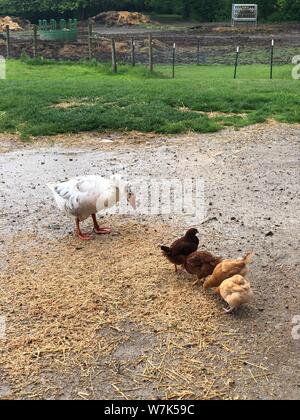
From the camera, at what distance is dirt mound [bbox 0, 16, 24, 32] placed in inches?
1676

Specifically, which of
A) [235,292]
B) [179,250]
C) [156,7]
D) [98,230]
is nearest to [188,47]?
[156,7]

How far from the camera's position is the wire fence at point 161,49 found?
1090 inches

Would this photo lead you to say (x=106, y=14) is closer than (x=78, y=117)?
No

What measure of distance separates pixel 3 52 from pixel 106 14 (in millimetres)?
19403

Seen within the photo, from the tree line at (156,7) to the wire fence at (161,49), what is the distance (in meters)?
12.8

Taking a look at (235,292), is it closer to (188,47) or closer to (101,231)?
(101,231)

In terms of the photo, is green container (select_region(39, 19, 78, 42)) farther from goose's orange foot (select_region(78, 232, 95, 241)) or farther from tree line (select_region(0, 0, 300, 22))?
goose's orange foot (select_region(78, 232, 95, 241))

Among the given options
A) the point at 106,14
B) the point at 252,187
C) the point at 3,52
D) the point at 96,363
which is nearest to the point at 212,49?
the point at 3,52

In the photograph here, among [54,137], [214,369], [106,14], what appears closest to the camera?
[214,369]

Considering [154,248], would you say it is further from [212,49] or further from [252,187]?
→ [212,49]

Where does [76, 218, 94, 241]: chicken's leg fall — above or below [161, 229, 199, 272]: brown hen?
below

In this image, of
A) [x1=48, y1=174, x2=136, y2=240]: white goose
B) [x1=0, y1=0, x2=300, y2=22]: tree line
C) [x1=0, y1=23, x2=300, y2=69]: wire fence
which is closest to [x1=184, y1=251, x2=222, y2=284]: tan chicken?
[x1=48, y1=174, x2=136, y2=240]: white goose

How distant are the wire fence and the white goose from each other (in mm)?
20907

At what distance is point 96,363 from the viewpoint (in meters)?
4.17
